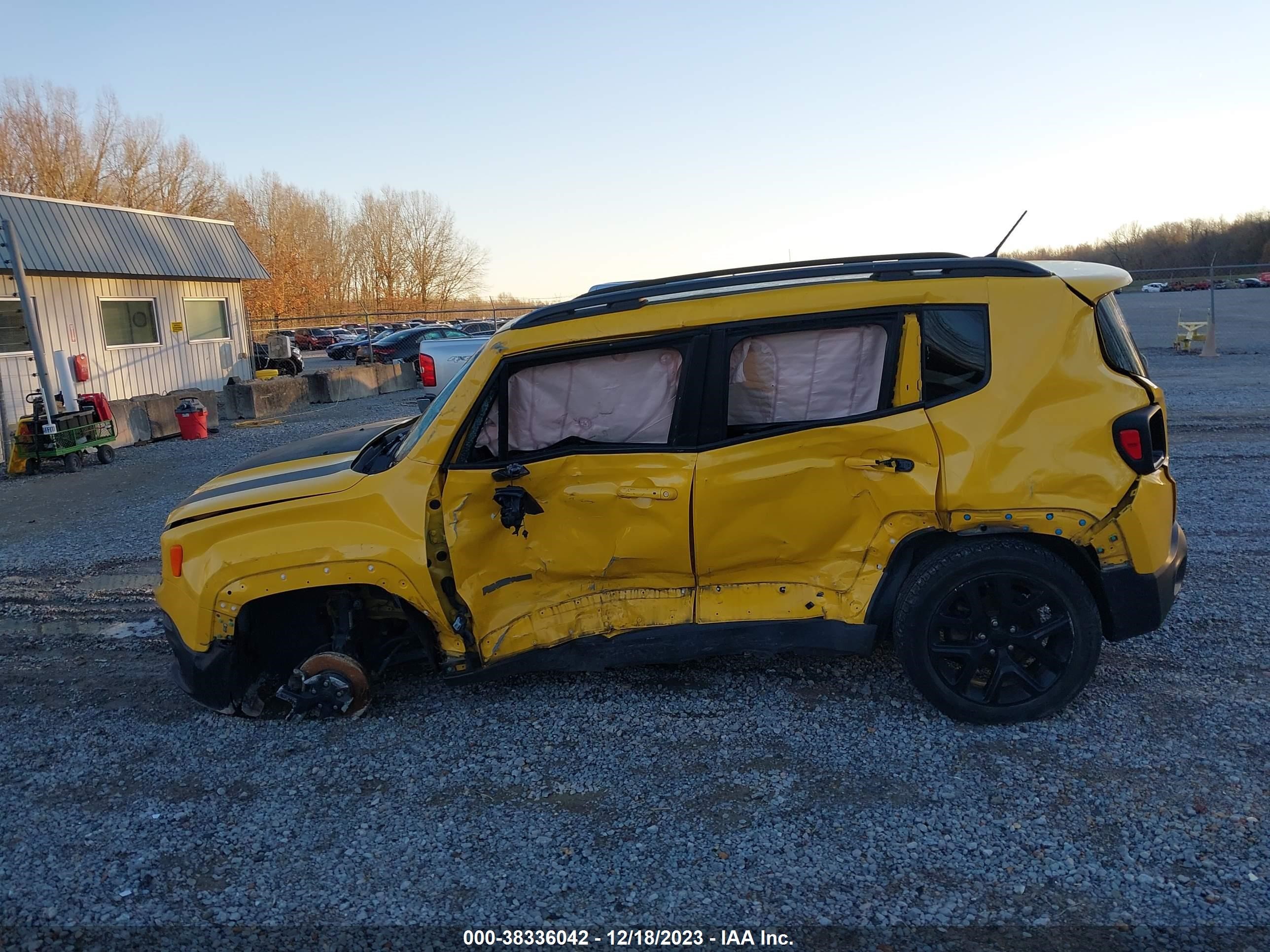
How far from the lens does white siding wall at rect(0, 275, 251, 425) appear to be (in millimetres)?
15227

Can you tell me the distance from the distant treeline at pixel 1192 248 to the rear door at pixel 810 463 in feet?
183

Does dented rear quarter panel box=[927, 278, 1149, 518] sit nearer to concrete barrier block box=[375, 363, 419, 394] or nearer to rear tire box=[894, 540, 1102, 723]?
rear tire box=[894, 540, 1102, 723]

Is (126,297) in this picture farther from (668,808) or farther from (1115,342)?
(1115,342)

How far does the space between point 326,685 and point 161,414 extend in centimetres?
1194

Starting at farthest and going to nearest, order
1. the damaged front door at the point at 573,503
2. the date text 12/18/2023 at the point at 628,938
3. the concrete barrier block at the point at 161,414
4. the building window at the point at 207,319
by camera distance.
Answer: the building window at the point at 207,319
the concrete barrier block at the point at 161,414
the damaged front door at the point at 573,503
the date text 12/18/2023 at the point at 628,938

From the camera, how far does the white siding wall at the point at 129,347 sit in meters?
15.2

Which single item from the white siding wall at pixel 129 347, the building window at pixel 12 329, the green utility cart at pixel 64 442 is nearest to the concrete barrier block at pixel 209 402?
the white siding wall at pixel 129 347

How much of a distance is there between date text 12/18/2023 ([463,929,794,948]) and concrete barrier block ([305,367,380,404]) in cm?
1736

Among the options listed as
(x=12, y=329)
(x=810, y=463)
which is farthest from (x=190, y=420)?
(x=810, y=463)

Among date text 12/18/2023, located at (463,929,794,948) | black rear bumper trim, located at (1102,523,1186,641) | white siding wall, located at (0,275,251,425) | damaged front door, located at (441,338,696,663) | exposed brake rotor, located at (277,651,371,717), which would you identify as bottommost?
date text 12/18/2023, located at (463,929,794,948)

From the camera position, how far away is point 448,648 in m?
3.96

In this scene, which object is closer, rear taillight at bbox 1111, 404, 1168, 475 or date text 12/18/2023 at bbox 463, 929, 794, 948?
date text 12/18/2023 at bbox 463, 929, 794, 948

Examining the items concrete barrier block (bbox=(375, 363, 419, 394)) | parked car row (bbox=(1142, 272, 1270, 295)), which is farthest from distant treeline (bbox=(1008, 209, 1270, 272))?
concrete barrier block (bbox=(375, 363, 419, 394))

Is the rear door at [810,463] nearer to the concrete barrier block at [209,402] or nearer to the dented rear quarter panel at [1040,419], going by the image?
the dented rear quarter panel at [1040,419]
